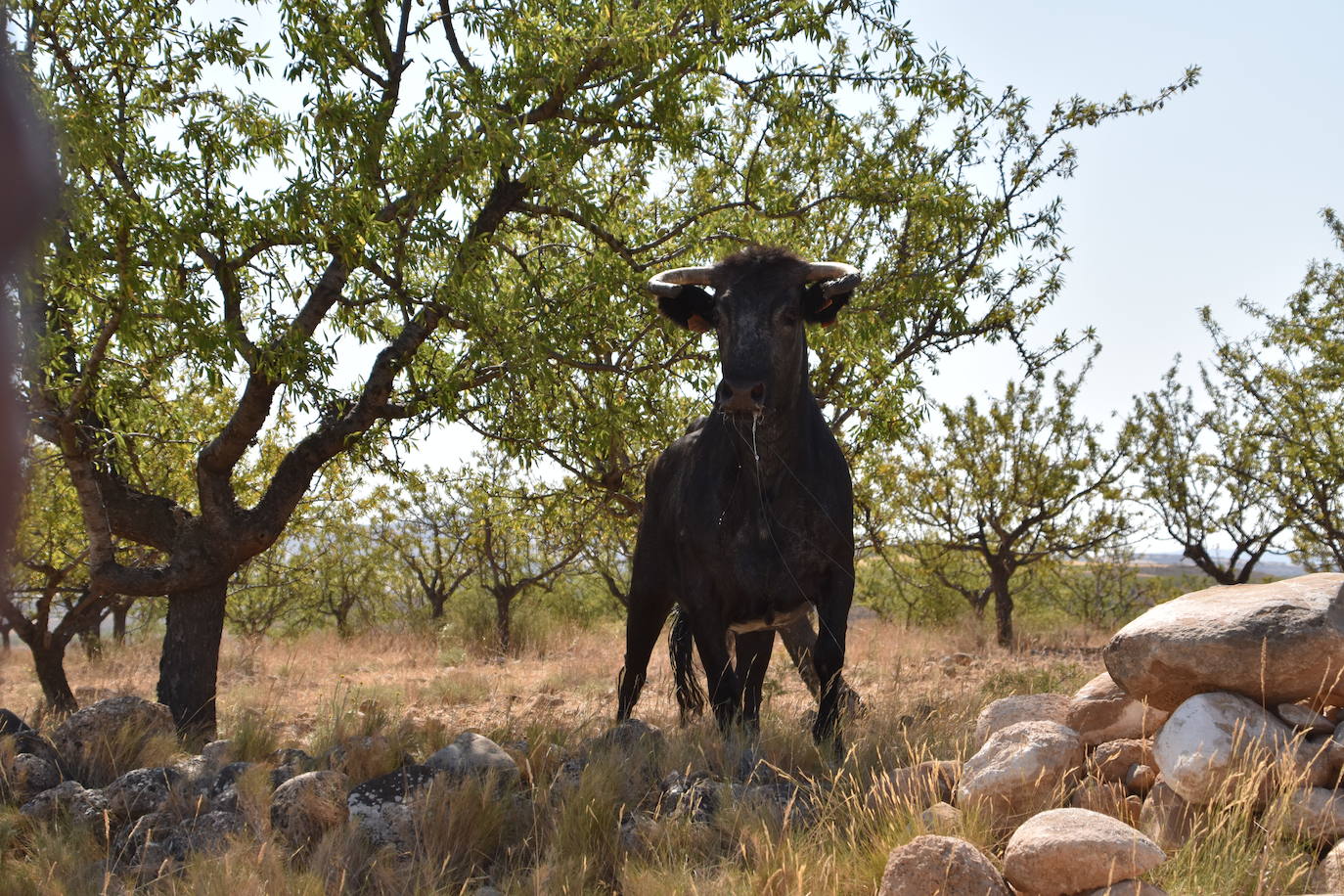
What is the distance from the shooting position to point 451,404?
694cm

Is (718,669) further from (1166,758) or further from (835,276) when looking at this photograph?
(1166,758)

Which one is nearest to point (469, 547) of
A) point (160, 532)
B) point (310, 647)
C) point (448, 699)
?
point (310, 647)

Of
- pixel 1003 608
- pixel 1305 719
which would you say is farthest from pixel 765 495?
pixel 1003 608

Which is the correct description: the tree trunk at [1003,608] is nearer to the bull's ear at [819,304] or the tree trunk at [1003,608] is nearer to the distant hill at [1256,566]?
the distant hill at [1256,566]

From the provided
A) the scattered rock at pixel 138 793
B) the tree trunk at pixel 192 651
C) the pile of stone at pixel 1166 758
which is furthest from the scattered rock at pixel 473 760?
the tree trunk at pixel 192 651

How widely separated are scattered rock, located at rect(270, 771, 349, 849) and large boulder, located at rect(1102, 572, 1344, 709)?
3.69 meters

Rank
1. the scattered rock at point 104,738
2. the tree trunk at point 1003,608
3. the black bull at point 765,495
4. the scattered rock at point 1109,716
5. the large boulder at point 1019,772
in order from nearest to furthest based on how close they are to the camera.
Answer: the large boulder at point 1019,772 → the scattered rock at point 1109,716 → the scattered rock at point 104,738 → the black bull at point 765,495 → the tree trunk at point 1003,608

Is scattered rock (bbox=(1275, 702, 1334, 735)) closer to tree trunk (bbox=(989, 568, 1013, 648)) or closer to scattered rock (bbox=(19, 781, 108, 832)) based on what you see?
scattered rock (bbox=(19, 781, 108, 832))

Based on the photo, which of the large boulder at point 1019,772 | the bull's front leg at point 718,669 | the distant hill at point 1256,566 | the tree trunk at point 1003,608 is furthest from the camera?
the distant hill at point 1256,566

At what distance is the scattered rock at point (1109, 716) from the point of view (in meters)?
4.90

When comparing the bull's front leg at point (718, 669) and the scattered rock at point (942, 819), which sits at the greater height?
the bull's front leg at point (718, 669)

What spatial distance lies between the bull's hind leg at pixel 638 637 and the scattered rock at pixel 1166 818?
4.15m

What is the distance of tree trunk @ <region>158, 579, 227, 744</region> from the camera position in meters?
8.16

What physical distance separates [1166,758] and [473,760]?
327 cm
